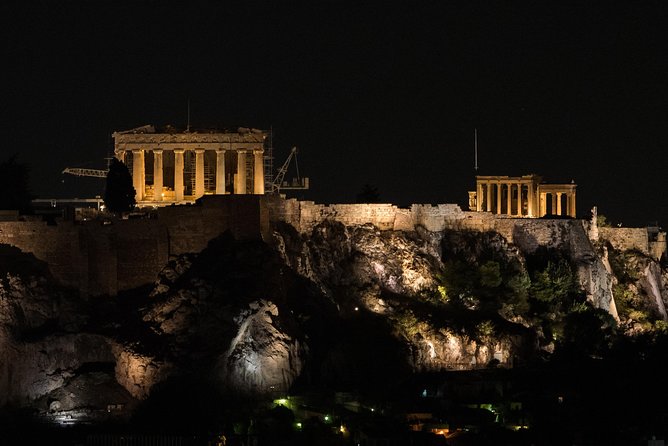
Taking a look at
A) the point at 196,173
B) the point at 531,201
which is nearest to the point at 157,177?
the point at 196,173

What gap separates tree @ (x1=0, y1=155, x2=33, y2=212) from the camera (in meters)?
102

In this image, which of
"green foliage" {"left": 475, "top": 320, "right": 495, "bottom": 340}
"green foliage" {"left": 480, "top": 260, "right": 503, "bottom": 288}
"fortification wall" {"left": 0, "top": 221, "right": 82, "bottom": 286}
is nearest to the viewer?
"fortification wall" {"left": 0, "top": 221, "right": 82, "bottom": 286}

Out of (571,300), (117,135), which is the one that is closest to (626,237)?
(571,300)

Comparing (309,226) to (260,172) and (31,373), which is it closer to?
(260,172)

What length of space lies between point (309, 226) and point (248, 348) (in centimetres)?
1604

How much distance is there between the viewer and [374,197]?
410 feet

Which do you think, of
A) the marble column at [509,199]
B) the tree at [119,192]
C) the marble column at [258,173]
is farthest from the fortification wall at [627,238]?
the tree at [119,192]

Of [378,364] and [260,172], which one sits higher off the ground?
[260,172]

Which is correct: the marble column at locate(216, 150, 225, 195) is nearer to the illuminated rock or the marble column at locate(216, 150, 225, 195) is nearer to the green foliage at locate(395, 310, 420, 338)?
the green foliage at locate(395, 310, 420, 338)

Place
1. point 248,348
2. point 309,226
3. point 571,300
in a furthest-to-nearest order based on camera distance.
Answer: point 571,300
point 309,226
point 248,348

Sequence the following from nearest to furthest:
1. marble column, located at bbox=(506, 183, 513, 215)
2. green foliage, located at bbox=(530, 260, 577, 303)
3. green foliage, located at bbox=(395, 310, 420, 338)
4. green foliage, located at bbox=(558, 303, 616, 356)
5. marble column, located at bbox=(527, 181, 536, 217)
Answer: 1. green foliage, located at bbox=(395, 310, 420, 338)
2. green foliage, located at bbox=(558, 303, 616, 356)
3. green foliage, located at bbox=(530, 260, 577, 303)
4. marble column, located at bbox=(527, 181, 536, 217)
5. marble column, located at bbox=(506, 183, 513, 215)

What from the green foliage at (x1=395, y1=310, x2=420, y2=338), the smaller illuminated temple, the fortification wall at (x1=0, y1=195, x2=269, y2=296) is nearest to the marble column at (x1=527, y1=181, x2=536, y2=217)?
the smaller illuminated temple

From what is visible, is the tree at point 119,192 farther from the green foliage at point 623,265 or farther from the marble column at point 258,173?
the green foliage at point 623,265

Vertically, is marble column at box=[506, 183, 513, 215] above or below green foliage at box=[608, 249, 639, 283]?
above
